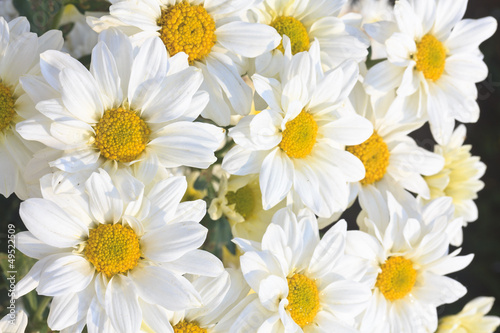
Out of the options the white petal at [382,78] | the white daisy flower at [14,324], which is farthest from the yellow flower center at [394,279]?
the white daisy flower at [14,324]

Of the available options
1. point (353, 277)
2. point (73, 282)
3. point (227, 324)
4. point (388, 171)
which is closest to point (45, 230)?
point (73, 282)

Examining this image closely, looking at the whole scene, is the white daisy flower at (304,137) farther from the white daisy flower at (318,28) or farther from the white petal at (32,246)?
the white petal at (32,246)

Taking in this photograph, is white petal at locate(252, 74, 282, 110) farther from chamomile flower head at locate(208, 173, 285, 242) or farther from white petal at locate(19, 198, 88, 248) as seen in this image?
white petal at locate(19, 198, 88, 248)

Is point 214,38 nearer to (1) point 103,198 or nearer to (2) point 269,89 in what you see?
(2) point 269,89

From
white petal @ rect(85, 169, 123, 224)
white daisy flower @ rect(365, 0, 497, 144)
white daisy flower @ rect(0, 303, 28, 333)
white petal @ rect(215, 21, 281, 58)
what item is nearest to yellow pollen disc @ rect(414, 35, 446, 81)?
A: white daisy flower @ rect(365, 0, 497, 144)

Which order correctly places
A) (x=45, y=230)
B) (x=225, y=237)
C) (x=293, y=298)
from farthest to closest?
1. (x=225, y=237)
2. (x=293, y=298)
3. (x=45, y=230)

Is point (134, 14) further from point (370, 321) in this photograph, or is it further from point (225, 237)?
point (370, 321)

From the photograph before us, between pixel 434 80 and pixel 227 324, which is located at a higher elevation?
pixel 434 80
